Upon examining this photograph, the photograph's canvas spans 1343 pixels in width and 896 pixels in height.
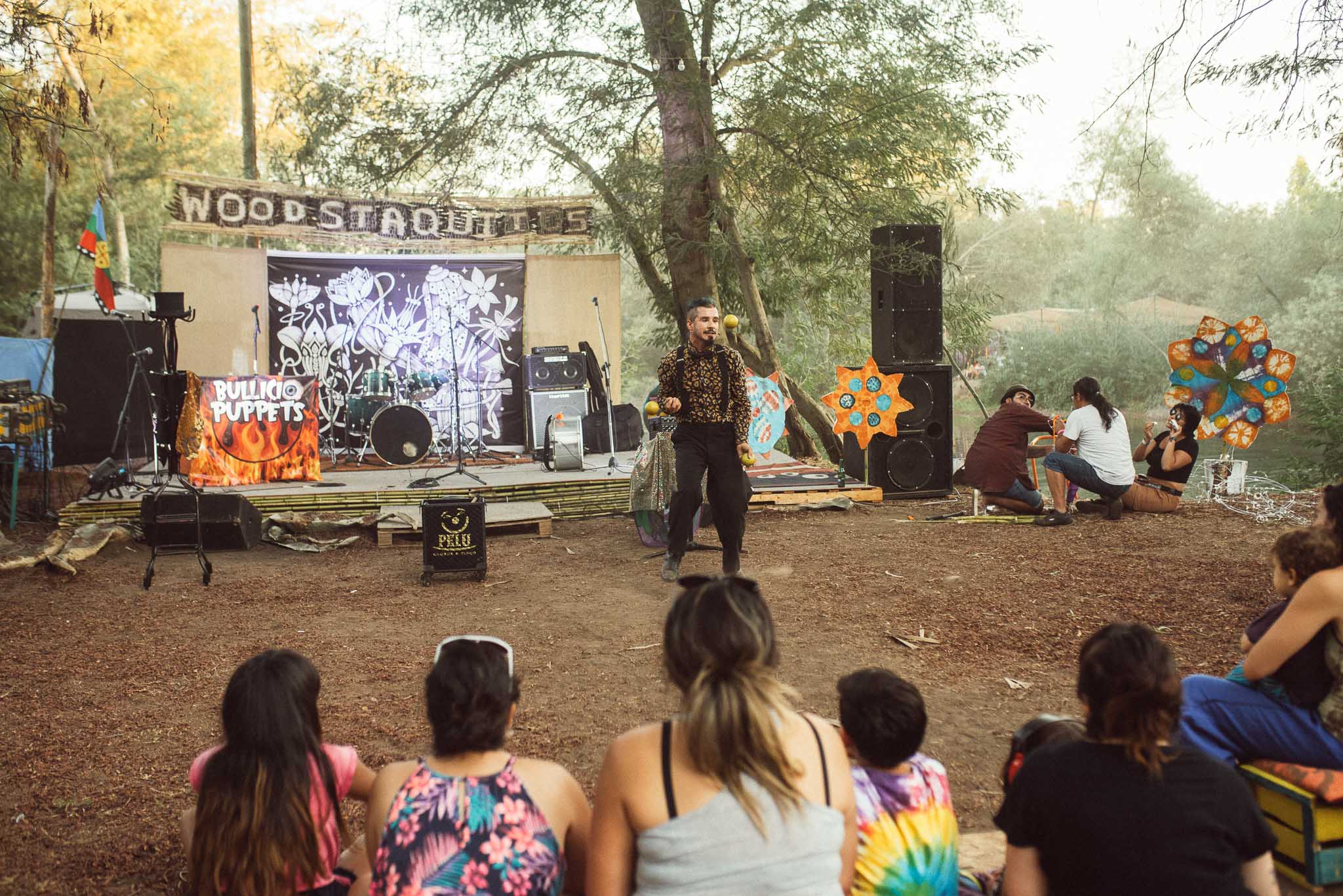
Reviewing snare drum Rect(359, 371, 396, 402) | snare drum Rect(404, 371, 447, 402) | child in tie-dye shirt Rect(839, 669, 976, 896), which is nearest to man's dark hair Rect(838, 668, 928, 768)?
child in tie-dye shirt Rect(839, 669, 976, 896)

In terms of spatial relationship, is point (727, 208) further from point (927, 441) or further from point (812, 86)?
point (927, 441)

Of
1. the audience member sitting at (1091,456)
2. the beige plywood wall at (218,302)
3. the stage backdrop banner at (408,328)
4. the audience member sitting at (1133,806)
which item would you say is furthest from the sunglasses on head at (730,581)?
the beige plywood wall at (218,302)

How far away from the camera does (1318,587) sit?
2.67 meters

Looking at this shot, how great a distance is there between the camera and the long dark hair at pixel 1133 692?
77.3 inches

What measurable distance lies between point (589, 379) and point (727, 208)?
3202mm

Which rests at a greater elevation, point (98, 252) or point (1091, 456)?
point (98, 252)

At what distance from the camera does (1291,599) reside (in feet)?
9.08

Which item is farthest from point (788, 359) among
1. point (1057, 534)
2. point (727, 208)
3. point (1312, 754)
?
point (1312, 754)

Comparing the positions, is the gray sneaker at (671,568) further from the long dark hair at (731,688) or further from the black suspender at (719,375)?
the long dark hair at (731,688)

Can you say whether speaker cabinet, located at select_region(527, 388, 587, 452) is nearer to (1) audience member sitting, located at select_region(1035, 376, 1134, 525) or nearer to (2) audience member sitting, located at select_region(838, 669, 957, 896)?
(1) audience member sitting, located at select_region(1035, 376, 1134, 525)

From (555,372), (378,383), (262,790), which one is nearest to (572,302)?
(555,372)

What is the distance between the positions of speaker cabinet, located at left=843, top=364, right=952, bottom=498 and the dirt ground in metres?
1.32

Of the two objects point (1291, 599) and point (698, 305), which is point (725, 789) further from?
point (698, 305)

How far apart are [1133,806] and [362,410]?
11.6 m
